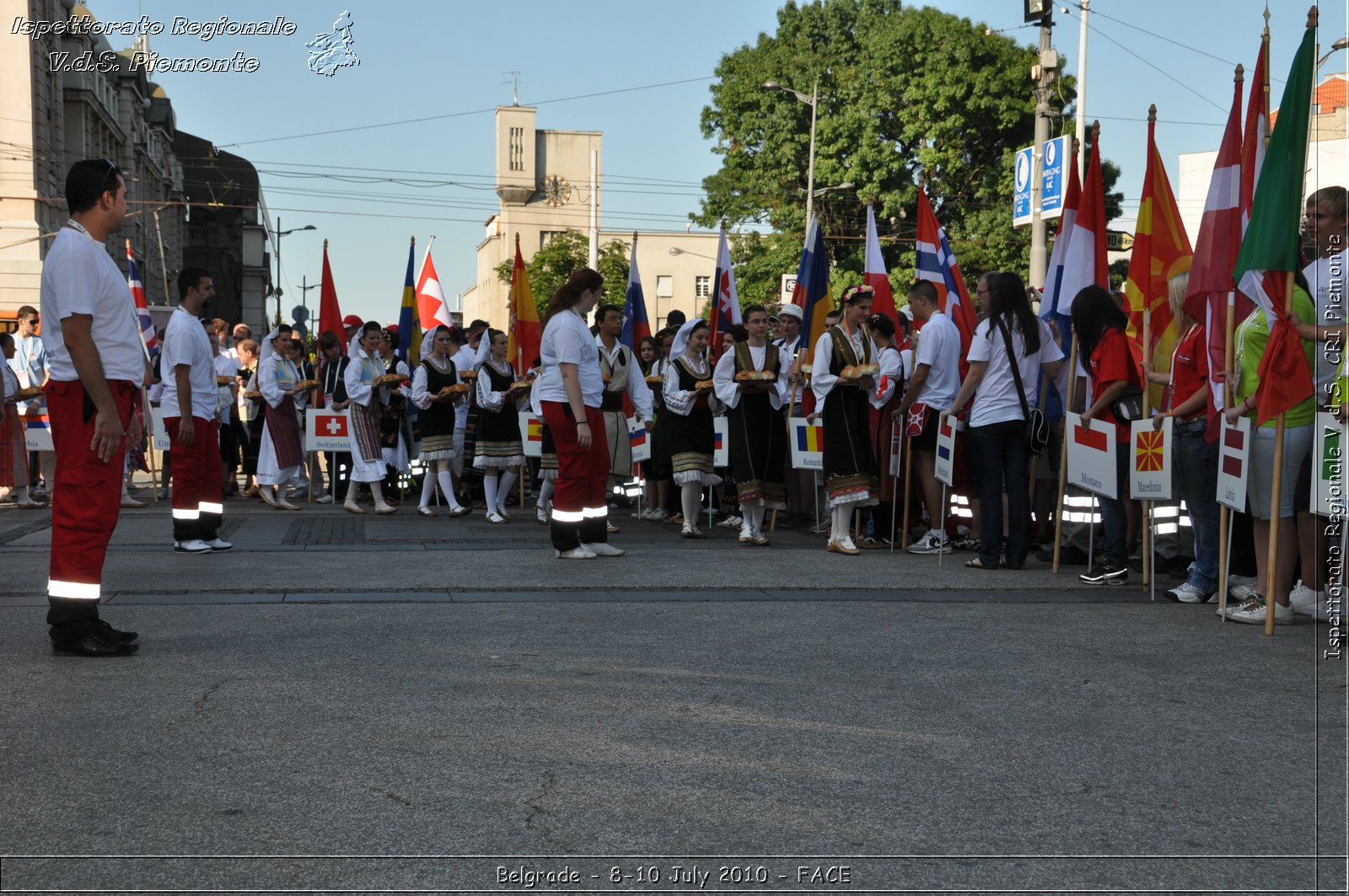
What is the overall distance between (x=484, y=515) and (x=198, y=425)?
16.0 ft

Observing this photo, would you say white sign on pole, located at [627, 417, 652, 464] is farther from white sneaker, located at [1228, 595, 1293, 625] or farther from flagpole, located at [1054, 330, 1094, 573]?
white sneaker, located at [1228, 595, 1293, 625]

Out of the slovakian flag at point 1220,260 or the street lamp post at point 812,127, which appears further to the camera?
the street lamp post at point 812,127

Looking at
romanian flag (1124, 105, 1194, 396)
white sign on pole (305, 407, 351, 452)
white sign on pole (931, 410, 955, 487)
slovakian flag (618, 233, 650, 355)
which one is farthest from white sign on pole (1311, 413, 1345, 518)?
white sign on pole (305, 407, 351, 452)

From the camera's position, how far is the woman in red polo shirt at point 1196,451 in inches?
327

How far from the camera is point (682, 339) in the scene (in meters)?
13.4

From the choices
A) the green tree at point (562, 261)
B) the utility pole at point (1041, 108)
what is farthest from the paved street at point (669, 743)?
the green tree at point (562, 261)

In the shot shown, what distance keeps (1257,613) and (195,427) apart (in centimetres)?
740

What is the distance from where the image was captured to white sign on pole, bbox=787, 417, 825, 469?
38.9ft

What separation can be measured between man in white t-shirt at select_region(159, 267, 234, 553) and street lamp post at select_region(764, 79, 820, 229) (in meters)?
30.5

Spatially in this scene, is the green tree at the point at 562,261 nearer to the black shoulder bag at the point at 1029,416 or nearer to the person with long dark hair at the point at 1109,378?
the black shoulder bag at the point at 1029,416

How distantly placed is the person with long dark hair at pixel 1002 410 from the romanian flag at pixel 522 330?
20.9ft

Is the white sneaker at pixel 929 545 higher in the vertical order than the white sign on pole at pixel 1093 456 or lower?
lower

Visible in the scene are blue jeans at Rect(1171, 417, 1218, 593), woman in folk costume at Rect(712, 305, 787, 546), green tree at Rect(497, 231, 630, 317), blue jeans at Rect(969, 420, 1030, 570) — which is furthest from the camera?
green tree at Rect(497, 231, 630, 317)

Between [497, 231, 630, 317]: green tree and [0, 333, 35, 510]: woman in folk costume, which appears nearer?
[0, 333, 35, 510]: woman in folk costume
